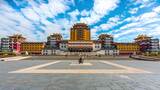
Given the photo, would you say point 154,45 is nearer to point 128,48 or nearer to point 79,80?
point 128,48

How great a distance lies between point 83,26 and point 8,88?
571 ft

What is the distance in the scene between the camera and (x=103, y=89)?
10.5 meters

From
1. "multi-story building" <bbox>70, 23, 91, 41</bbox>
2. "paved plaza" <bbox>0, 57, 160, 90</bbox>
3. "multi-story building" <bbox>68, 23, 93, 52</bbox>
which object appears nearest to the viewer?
"paved plaza" <bbox>0, 57, 160, 90</bbox>

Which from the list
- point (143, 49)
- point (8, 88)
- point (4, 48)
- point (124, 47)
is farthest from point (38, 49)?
point (8, 88)

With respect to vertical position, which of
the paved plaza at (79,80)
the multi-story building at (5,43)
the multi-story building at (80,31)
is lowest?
the paved plaza at (79,80)

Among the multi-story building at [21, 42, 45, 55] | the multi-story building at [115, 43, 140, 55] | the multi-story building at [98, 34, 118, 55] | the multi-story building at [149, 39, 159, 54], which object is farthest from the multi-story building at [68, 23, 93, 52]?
the multi-story building at [149, 39, 159, 54]

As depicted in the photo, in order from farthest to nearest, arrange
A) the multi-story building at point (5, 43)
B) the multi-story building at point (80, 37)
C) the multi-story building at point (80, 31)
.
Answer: the multi-story building at point (80, 31) → the multi-story building at point (80, 37) → the multi-story building at point (5, 43)

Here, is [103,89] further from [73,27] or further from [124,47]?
[73,27]

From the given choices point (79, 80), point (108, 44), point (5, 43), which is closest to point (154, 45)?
point (108, 44)

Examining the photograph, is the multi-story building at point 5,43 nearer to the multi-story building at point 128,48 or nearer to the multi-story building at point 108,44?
the multi-story building at point 108,44

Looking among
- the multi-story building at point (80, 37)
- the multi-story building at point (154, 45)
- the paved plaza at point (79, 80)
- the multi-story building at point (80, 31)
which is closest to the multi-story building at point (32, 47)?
A: the multi-story building at point (80, 37)

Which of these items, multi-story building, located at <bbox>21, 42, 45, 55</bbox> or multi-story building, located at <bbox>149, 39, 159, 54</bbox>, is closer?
multi-story building, located at <bbox>149, 39, 159, 54</bbox>

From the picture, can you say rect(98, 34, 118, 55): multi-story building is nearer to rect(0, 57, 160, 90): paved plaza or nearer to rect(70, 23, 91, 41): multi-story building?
rect(70, 23, 91, 41): multi-story building

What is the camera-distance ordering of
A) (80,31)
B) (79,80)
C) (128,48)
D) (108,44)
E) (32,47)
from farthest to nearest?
(80,31)
(108,44)
(32,47)
(128,48)
(79,80)
